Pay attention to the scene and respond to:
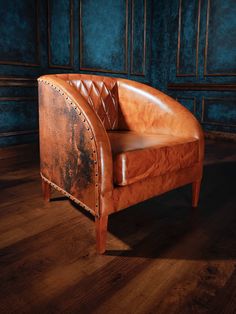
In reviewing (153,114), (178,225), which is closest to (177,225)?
(178,225)

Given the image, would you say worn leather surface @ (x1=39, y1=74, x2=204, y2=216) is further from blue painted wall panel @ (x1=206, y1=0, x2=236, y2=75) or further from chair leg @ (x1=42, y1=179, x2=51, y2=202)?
blue painted wall panel @ (x1=206, y1=0, x2=236, y2=75)

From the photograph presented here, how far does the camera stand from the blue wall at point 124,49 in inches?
123

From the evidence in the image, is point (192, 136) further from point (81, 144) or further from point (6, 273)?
point (6, 273)

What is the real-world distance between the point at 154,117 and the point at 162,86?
328 cm

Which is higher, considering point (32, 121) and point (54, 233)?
point (32, 121)

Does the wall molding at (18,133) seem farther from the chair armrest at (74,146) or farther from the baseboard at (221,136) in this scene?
the baseboard at (221,136)

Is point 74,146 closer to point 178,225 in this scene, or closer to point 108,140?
point 108,140

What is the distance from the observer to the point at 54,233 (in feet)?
4.51

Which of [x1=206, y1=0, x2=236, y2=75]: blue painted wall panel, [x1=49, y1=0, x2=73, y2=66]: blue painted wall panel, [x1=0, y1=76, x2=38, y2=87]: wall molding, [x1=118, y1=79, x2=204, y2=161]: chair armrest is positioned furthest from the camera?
[x1=206, y1=0, x2=236, y2=75]: blue painted wall panel

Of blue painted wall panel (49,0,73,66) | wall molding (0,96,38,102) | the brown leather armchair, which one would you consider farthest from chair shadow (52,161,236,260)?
blue painted wall panel (49,0,73,66)

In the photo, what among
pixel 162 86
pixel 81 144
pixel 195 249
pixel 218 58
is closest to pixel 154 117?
pixel 81 144

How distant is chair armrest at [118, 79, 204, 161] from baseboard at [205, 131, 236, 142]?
266 centimetres

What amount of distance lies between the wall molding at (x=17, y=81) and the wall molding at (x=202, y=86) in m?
2.30

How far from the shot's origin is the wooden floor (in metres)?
0.93
